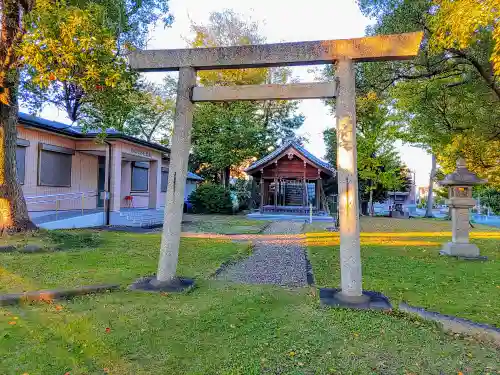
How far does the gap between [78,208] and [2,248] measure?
817cm

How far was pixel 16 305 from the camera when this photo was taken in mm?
4781

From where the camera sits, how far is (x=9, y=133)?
31.5ft

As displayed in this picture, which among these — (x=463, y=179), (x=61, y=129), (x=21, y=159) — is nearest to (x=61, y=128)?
(x=61, y=129)

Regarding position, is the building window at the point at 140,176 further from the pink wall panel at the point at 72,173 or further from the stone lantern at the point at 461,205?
the stone lantern at the point at 461,205

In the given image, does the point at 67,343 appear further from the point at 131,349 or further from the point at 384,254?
the point at 384,254

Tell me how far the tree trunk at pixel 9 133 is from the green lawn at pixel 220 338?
4502 mm

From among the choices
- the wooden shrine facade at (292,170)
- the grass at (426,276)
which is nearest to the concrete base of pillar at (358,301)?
the grass at (426,276)

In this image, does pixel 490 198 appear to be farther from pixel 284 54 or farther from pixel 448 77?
pixel 284 54

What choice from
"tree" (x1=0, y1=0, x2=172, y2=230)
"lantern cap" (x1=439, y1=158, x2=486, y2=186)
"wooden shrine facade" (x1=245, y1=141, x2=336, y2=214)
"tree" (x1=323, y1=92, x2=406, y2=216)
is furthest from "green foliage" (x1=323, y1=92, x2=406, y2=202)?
"tree" (x1=0, y1=0, x2=172, y2=230)

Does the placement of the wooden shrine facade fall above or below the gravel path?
above

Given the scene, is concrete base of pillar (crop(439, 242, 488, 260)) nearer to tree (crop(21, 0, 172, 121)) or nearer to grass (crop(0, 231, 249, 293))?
grass (crop(0, 231, 249, 293))

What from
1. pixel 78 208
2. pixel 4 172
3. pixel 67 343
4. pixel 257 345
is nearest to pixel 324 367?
pixel 257 345

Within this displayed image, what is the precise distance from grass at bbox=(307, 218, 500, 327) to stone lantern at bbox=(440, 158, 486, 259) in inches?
18.2

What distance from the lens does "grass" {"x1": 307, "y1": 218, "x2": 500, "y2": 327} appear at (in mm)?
5164
